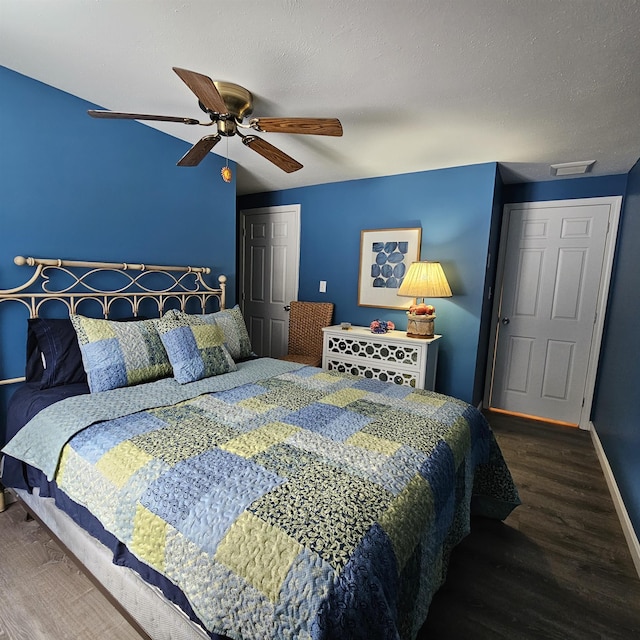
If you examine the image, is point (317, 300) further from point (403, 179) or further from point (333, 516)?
point (333, 516)

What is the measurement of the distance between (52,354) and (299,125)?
177 cm

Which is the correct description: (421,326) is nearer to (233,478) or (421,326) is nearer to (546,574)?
(546,574)

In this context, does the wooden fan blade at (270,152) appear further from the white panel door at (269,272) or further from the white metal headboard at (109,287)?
the white panel door at (269,272)

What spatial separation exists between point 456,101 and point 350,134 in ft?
2.40

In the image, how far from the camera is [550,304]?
3324 millimetres

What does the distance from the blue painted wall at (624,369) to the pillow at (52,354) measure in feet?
10.1

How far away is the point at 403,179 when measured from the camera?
318 centimetres

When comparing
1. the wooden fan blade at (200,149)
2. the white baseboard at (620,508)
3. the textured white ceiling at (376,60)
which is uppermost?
the textured white ceiling at (376,60)

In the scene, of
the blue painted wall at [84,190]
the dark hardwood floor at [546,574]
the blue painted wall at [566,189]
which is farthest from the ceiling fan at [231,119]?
the blue painted wall at [566,189]

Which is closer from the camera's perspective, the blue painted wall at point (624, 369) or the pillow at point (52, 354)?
the pillow at point (52, 354)

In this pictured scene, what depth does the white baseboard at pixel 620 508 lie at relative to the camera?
1688 mm

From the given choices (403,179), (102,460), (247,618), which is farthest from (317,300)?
(247,618)

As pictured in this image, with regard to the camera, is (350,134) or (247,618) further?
(350,134)

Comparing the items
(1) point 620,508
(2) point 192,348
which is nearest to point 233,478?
(2) point 192,348
